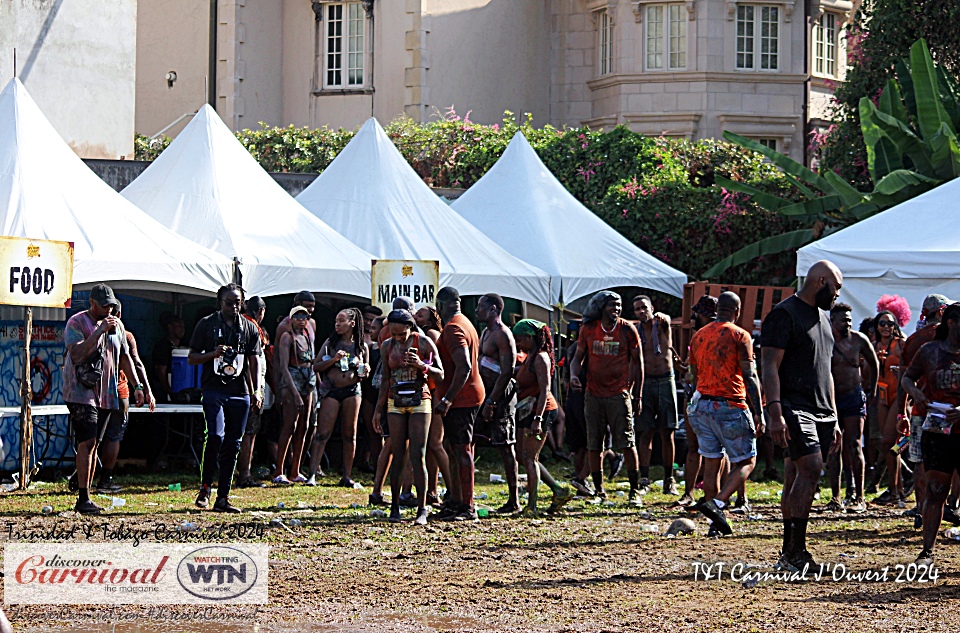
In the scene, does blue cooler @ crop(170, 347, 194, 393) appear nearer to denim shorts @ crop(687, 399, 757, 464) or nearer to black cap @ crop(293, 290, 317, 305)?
black cap @ crop(293, 290, 317, 305)

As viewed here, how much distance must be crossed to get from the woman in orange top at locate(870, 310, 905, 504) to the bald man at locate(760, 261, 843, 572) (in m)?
3.83

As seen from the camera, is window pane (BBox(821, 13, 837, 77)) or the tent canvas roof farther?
window pane (BBox(821, 13, 837, 77))

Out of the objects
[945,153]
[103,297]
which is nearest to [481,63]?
[945,153]

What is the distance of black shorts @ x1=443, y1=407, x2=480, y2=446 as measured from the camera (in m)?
11.0

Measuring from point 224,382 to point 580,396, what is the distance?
367 cm

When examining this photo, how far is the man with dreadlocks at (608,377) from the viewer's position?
12.4 metres

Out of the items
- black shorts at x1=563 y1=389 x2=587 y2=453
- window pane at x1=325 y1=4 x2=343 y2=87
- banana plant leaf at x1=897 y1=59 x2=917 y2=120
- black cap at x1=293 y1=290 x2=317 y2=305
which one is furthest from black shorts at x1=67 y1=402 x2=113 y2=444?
window pane at x1=325 y1=4 x2=343 y2=87

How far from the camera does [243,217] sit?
15.3 meters

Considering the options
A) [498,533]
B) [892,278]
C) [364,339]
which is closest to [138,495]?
[364,339]

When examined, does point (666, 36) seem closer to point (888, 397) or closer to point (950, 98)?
point (950, 98)

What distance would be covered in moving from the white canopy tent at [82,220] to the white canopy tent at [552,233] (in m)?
5.14

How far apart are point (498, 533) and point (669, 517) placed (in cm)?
174

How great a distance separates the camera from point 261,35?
32.8 metres
